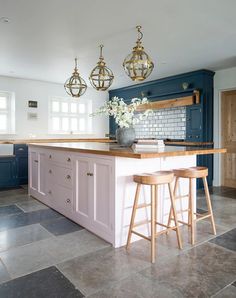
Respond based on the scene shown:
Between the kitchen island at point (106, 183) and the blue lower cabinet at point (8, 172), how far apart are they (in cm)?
226

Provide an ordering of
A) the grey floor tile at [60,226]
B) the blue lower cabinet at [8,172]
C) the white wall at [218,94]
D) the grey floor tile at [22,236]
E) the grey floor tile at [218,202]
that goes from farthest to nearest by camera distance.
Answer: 1. the blue lower cabinet at [8,172]
2. the white wall at [218,94]
3. the grey floor tile at [218,202]
4. the grey floor tile at [60,226]
5. the grey floor tile at [22,236]

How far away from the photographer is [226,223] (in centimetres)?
320

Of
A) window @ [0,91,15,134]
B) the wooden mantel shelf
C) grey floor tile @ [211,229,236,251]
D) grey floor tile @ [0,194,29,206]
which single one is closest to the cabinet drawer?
grey floor tile @ [0,194,29,206]

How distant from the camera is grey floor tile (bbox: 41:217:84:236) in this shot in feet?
9.54

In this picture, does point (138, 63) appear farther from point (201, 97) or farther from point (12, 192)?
point (12, 192)

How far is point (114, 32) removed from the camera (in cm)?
347

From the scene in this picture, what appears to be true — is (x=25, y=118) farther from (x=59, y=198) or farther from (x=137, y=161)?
(x=137, y=161)

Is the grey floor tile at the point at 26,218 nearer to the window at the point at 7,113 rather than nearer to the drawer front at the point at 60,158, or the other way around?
the drawer front at the point at 60,158

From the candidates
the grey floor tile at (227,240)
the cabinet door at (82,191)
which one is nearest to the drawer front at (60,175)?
the cabinet door at (82,191)

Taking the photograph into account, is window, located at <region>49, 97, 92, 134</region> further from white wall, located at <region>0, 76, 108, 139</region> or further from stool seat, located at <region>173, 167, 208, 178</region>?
stool seat, located at <region>173, 167, 208, 178</region>

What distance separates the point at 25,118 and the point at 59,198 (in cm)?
346

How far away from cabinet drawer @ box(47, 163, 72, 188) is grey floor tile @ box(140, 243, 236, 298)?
5.16ft

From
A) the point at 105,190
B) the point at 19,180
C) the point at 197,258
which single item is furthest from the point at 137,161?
the point at 19,180

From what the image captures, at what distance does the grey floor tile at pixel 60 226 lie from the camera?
2908 mm
